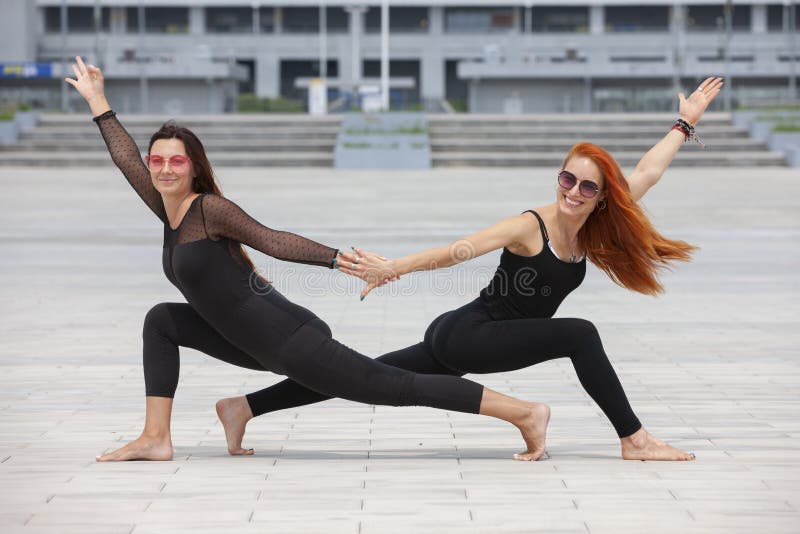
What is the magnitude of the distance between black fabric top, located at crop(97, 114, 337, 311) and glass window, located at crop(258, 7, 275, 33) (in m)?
81.5

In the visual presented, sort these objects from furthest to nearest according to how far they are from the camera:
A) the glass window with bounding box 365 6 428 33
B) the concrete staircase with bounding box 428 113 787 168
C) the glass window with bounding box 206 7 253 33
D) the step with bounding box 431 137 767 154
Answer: the glass window with bounding box 206 7 253 33, the glass window with bounding box 365 6 428 33, the step with bounding box 431 137 767 154, the concrete staircase with bounding box 428 113 787 168

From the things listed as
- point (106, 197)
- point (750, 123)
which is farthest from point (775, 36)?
point (106, 197)

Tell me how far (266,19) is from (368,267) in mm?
81859

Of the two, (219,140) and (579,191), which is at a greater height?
(219,140)

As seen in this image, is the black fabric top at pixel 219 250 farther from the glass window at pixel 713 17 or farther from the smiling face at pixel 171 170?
the glass window at pixel 713 17

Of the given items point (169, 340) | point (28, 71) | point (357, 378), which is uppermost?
point (28, 71)

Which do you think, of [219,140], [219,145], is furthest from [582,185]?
[219,140]

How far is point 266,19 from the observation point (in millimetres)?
84875

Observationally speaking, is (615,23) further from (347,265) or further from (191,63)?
(347,265)

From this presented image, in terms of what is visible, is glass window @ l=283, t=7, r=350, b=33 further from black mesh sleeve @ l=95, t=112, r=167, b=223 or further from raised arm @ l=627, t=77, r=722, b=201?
black mesh sleeve @ l=95, t=112, r=167, b=223

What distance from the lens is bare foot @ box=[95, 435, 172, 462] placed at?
482cm

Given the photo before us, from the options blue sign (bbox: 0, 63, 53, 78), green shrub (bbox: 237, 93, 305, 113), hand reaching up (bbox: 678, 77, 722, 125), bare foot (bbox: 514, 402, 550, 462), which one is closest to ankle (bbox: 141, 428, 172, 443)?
bare foot (bbox: 514, 402, 550, 462)

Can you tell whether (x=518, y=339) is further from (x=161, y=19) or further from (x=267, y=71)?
(x=161, y=19)

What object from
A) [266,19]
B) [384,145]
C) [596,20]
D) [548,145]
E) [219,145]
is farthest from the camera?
[266,19]
